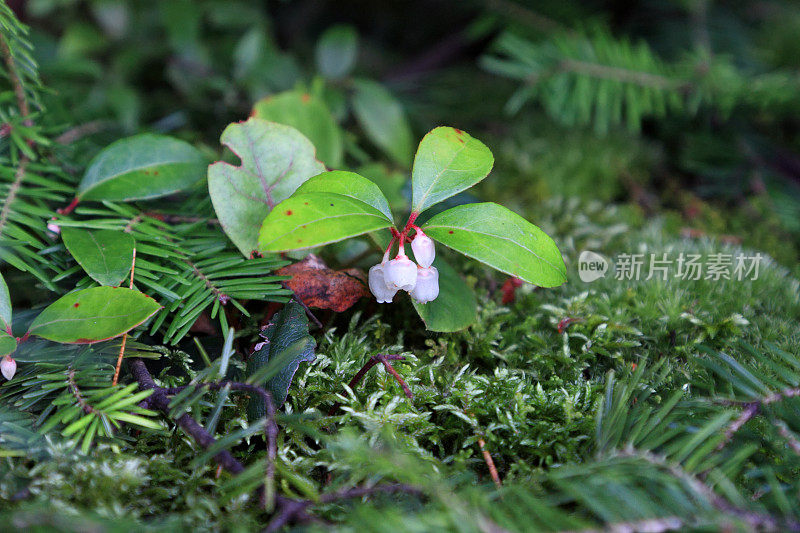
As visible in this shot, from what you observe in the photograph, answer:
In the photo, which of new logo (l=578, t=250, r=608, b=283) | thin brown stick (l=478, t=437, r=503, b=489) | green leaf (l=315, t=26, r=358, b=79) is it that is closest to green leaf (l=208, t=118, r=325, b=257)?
thin brown stick (l=478, t=437, r=503, b=489)

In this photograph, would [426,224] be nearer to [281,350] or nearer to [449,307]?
[449,307]

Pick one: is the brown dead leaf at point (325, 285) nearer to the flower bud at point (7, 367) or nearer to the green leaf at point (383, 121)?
the flower bud at point (7, 367)

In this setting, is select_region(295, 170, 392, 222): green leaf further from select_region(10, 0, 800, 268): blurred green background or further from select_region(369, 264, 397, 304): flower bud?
select_region(10, 0, 800, 268): blurred green background

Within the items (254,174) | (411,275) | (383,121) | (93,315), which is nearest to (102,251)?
(93,315)

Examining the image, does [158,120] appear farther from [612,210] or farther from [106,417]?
[612,210]

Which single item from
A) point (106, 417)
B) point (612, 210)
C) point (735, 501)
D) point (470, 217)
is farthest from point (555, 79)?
point (106, 417)

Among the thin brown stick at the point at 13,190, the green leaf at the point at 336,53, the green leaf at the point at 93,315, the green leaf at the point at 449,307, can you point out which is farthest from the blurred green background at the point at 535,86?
the green leaf at the point at 93,315
